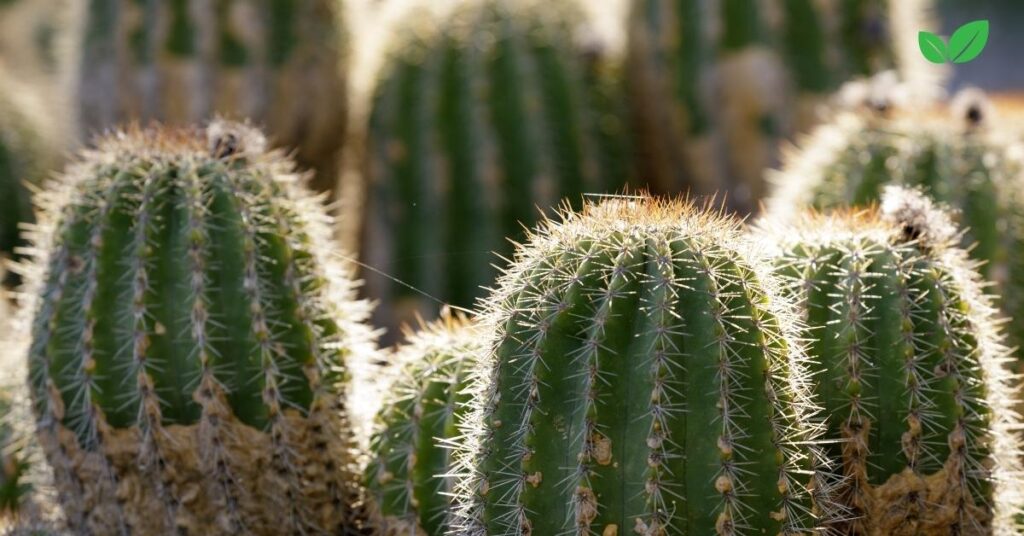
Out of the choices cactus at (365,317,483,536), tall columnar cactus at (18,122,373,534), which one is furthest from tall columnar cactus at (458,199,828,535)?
tall columnar cactus at (18,122,373,534)

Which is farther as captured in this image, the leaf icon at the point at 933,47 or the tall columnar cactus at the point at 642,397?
the leaf icon at the point at 933,47

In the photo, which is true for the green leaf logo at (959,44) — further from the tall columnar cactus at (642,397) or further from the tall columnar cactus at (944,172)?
the tall columnar cactus at (944,172)

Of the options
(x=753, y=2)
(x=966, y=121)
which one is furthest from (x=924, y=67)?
(x=966, y=121)

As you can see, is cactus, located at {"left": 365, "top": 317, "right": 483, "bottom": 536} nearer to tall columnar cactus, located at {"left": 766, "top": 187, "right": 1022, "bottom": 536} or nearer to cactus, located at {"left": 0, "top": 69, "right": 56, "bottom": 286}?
tall columnar cactus, located at {"left": 766, "top": 187, "right": 1022, "bottom": 536}

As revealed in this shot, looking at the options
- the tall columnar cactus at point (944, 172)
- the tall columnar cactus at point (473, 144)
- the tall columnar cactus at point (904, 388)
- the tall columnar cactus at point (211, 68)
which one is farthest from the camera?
the tall columnar cactus at point (211, 68)

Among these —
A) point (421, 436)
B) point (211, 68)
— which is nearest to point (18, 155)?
point (211, 68)

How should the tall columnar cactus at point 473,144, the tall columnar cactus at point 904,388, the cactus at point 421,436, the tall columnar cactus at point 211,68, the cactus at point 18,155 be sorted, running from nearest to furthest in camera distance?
1. the tall columnar cactus at point 904,388
2. the cactus at point 421,436
3. the tall columnar cactus at point 473,144
4. the tall columnar cactus at point 211,68
5. the cactus at point 18,155

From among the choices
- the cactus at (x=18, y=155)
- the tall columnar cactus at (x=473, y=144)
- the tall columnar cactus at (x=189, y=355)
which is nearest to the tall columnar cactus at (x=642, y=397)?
the tall columnar cactus at (x=189, y=355)
